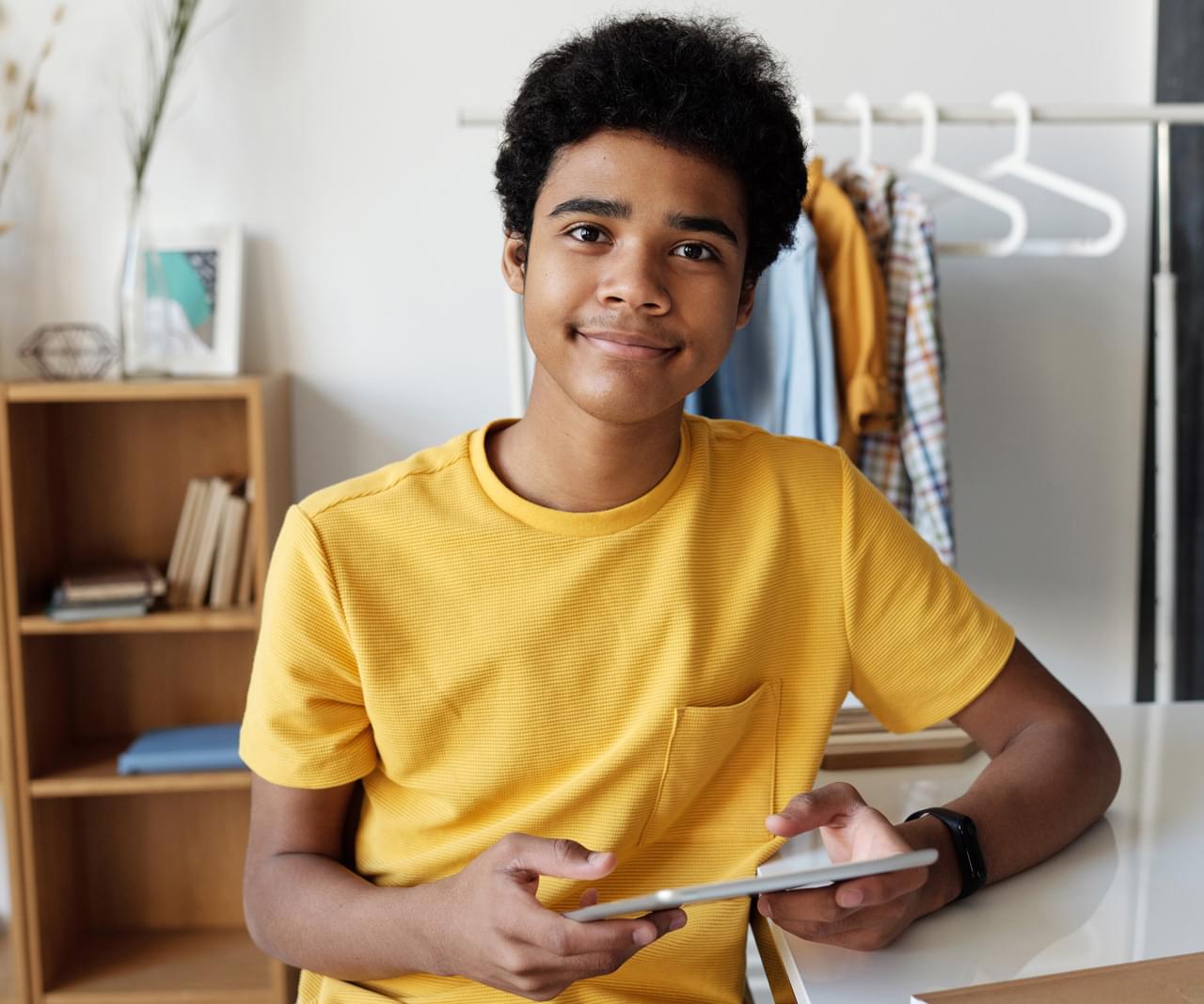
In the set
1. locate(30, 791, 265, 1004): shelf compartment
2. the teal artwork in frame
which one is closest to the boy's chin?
the teal artwork in frame

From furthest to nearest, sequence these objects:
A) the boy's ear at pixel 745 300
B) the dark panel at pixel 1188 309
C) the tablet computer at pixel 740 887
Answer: the dark panel at pixel 1188 309
the boy's ear at pixel 745 300
the tablet computer at pixel 740 887

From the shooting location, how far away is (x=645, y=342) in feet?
3.43

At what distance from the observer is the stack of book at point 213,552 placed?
2.32 m

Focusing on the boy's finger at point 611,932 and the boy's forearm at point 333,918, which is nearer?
the boy's finger at point 611,932

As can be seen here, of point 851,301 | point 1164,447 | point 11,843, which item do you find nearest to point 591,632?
point 851,301

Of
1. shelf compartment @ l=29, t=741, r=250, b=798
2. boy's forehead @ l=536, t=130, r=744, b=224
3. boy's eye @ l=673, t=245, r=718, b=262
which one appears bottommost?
shelf compartment @ l=29, t=741, r=250, b=798

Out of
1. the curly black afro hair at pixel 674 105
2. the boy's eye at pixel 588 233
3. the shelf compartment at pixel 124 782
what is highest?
the curly black afro hair at pixel 674 105

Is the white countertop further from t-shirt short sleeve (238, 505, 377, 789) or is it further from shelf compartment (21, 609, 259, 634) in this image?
shelf compartment (21, 609, 259, 634)

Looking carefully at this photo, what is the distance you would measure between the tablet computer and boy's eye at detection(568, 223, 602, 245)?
1.76ft

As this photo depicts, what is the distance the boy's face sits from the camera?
1046mm

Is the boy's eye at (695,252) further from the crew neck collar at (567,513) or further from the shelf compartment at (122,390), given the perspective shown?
the shelf compartment at (122,390)

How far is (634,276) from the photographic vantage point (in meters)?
1.03

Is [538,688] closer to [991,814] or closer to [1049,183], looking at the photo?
[991,814]

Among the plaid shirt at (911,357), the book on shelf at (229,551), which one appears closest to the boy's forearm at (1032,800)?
the plaid shirt at (911,357)
